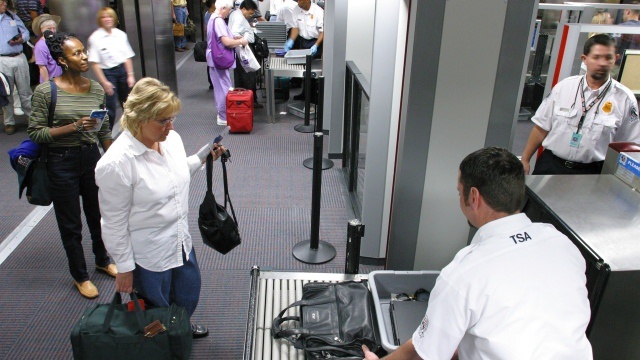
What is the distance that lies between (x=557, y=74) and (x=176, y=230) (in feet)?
10.6

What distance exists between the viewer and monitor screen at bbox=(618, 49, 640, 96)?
4.79m

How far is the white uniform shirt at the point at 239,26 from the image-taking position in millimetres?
7118

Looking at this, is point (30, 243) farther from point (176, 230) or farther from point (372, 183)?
point (372, 183)

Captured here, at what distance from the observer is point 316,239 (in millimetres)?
4113

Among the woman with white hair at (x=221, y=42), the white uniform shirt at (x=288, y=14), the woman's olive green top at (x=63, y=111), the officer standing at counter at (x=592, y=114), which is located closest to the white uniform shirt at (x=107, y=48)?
the woman with white hair at (x=221, y=42)

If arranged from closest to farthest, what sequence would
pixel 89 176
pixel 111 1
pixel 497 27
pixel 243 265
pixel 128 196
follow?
pixel 128 196, pixel 497 27, pixel 89 176, pixel 243 265, pixel 111 1

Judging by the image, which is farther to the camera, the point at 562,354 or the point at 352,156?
the point at 352,156

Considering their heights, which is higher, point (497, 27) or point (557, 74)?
point (497, 27)

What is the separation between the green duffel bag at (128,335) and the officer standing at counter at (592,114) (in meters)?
2.74

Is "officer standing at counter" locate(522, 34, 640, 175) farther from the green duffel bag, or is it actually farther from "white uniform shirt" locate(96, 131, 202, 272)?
the green duffel bag

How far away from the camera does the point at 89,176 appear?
3340 millimetres

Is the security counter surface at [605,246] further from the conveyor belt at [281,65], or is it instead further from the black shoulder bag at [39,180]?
the conveyor belt at [281,65]

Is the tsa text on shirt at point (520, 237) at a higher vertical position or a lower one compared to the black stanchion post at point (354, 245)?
higher

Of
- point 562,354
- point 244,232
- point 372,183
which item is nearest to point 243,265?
point 244,232
